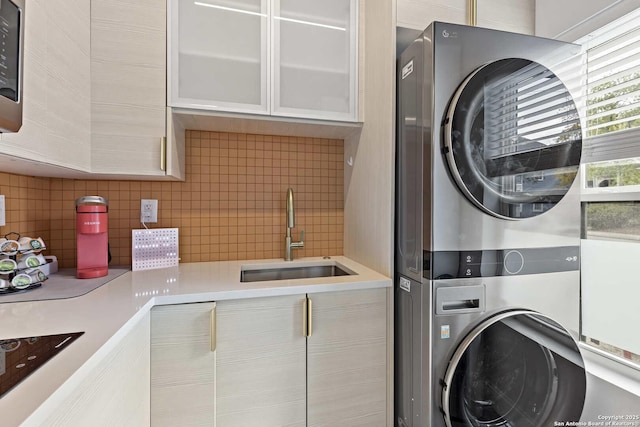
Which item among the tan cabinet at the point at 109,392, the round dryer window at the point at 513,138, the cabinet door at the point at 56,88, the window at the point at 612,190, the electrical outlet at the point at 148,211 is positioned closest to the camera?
the tan cabinet at the point at 109,392

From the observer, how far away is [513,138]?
3.83 ft

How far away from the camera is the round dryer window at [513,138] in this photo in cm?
113

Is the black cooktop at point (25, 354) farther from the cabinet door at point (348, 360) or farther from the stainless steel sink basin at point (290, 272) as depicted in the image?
the stainless steel sink basin at point (290, 272)

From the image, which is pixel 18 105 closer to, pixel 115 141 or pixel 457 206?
pixel 115 141

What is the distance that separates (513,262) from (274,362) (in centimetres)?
101

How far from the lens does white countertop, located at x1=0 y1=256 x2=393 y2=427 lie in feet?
1.90

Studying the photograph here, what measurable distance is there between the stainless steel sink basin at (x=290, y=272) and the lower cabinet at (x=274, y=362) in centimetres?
42

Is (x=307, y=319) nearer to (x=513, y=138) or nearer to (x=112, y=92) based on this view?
(x=513, y=138)

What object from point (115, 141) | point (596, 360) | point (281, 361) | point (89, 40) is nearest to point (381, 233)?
point (281, 361)

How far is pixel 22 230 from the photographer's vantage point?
140 centimetres

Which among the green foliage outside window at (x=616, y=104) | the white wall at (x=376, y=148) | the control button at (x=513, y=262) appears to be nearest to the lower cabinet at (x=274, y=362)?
the white wall at (x=376, y=148)

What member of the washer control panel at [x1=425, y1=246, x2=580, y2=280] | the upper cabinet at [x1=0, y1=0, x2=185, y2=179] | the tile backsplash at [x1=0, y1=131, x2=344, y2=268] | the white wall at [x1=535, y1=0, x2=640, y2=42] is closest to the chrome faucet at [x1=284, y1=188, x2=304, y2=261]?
the tile backsplash at [x1=0, y1=131, x2=344, y2=268]

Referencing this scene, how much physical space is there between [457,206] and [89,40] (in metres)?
1.62

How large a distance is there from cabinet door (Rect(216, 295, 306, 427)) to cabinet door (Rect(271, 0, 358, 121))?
92 centimetres
